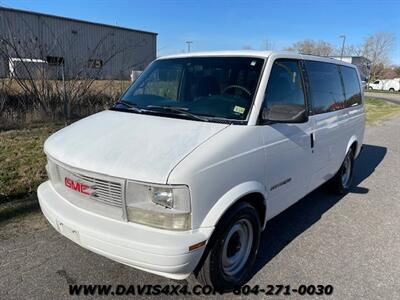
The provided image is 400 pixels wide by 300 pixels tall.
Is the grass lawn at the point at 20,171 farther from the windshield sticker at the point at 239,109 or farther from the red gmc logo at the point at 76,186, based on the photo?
the windshield sticker at the point at 239,109

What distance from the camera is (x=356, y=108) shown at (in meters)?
5.71

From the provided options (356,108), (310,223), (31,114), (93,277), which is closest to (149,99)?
(93,277)

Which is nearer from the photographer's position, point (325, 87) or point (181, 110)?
point (181, 110)

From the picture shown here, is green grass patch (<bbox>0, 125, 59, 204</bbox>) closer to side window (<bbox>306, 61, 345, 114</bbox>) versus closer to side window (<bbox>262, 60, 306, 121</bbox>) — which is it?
side window (<bbox>262, 60, 306, 121</bbox>)

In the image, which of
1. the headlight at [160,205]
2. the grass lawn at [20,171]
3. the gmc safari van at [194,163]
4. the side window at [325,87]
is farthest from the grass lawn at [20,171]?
the side window at [325,87]

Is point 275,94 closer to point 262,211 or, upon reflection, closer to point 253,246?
point 262,211

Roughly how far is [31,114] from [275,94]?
8242 millimetres

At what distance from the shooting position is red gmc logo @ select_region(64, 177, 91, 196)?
2.73m

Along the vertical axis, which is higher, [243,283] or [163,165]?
[163,165]

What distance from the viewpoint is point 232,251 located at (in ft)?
10.3

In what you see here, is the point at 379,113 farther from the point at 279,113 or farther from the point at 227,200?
the point at 227,200

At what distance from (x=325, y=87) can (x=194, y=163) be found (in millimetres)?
2741

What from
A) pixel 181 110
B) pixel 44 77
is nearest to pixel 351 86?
pixel 181 110

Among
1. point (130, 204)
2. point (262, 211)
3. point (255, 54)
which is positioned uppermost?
point (255, 54)
